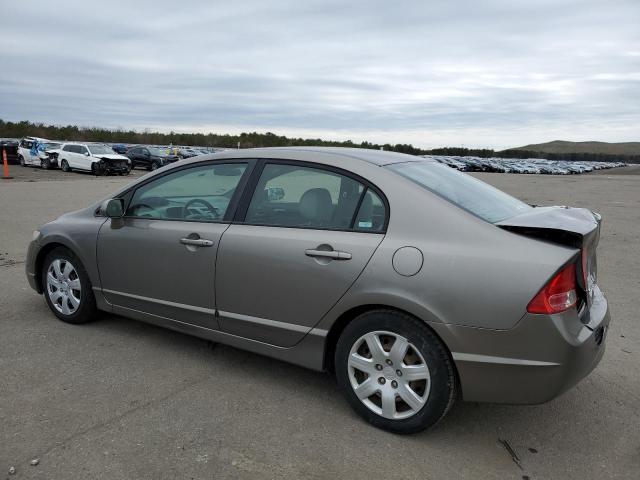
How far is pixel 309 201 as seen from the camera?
11.3ft

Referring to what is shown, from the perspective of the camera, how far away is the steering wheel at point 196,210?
382cm

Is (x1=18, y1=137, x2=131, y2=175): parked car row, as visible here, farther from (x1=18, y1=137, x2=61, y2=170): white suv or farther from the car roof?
the car roof

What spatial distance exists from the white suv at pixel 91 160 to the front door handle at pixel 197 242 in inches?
1095

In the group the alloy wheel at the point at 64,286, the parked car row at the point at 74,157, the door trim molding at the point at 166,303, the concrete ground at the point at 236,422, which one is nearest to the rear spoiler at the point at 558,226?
the concrete ground at the point at 236,422

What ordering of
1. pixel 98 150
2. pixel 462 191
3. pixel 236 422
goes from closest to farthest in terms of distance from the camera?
pixel 236 422 < pixel 462 191 < pixel 98 150

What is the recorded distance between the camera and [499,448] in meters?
2.96

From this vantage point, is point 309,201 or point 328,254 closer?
point 328,254

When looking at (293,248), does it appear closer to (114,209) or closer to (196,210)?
(196,210)

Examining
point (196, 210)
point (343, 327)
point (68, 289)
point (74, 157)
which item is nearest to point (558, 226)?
point (343, 327)

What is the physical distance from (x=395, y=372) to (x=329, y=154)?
4.75 ft

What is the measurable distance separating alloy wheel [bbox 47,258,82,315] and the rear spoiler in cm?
354

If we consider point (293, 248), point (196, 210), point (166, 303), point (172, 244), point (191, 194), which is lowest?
point (166, 303)

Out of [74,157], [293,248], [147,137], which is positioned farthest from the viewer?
[147,137]

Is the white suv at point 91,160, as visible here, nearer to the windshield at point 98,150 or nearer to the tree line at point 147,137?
the windshield at point 98,150
